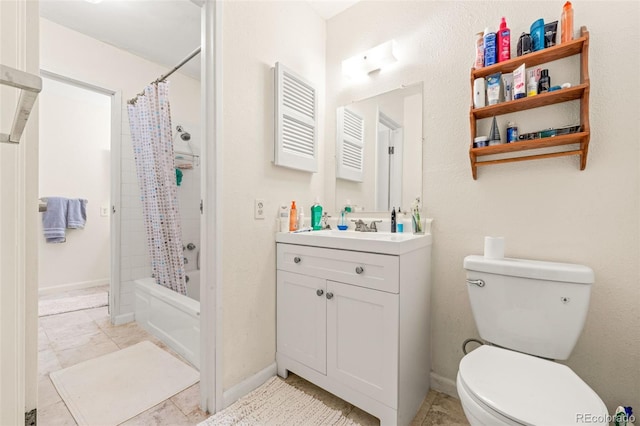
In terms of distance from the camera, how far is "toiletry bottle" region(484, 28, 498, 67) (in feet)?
4.60

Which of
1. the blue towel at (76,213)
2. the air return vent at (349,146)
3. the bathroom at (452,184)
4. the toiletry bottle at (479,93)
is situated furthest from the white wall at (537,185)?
the blue towel at (76,213)

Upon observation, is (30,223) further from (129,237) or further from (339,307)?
(129,237)

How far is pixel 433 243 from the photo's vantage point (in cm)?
167

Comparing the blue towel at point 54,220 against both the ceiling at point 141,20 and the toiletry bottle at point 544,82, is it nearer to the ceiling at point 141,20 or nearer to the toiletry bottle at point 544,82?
the ceiling at point 141,20

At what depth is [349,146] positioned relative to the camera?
6.80ft

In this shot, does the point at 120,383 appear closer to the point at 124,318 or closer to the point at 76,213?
the point at 124,318

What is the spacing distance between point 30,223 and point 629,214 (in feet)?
6.75

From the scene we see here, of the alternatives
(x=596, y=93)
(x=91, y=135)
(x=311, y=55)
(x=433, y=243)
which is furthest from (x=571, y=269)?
(x=91, y=135)

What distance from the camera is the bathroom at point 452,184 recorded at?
121cm

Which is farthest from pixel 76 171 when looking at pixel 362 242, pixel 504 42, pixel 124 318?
pixel 504 42

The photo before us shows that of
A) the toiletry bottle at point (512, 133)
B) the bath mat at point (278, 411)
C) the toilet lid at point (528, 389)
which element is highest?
the toiletry bottle at point (512, 133)

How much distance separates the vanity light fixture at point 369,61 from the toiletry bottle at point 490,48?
1.78ft

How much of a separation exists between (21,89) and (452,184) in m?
1.71

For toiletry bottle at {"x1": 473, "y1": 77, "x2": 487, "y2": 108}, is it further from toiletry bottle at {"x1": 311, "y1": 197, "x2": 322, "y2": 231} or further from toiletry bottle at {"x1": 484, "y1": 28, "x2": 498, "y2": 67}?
toiletry bottle at {"x1": 311, "y1": 197, "x2": 322, "y2": 231}
